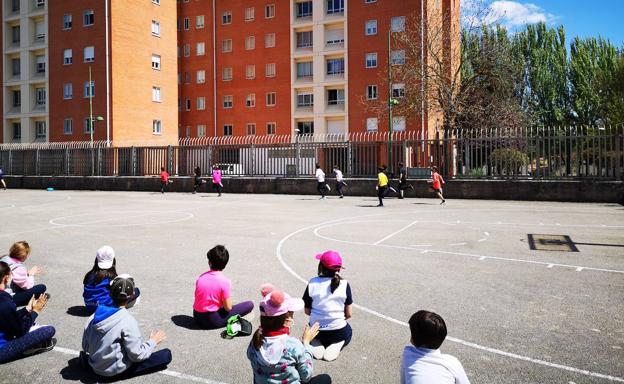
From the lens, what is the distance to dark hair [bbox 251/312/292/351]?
386 centimetres

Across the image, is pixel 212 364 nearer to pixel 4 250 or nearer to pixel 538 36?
pixel 4 250

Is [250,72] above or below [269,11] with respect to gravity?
below

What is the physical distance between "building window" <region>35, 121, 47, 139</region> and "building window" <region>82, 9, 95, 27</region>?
11.0 metres

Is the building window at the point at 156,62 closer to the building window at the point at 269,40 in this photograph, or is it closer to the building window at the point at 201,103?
the building window at the point at 201,103

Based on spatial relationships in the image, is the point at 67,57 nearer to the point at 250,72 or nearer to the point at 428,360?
the point at 250,72

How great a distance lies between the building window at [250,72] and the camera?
2068 inches

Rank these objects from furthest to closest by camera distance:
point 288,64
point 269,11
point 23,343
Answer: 1. point 269,11
2. point 288,64
3. point 23,343

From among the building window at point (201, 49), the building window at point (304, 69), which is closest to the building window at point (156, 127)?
the building window at point (201, 49)

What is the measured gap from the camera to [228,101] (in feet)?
177

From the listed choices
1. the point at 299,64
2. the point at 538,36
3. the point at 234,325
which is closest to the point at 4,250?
the point at 234,325

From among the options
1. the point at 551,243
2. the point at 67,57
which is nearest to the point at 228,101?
the point at 67,57

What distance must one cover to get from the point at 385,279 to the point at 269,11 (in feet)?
159

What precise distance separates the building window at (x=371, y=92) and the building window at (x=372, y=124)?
1989 mm

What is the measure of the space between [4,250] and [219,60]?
153 ft
